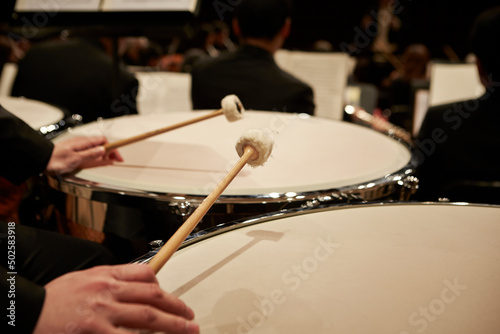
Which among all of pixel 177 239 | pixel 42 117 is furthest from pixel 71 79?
pixel 177 239

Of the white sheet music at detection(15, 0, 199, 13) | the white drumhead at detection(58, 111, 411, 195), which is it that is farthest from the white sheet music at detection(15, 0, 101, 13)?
the white drumhead at detection(58, 111, 411, 195)

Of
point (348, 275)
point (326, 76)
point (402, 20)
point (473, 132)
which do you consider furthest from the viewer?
point (402, 20)

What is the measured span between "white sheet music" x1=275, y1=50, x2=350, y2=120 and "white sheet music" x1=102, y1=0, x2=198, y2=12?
1.06m

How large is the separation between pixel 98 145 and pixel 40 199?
0.22 m

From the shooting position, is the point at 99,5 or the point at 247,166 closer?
the point at 247,166

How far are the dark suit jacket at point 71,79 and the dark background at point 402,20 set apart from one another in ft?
19.9

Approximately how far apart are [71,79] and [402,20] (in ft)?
24.9

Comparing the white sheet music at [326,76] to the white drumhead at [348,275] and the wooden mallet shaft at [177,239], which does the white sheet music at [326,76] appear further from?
the wooden mallet shaft at [177,239]

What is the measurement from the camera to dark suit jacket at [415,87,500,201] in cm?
140

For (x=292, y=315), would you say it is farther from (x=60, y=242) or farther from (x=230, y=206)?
(x=60, y=242)

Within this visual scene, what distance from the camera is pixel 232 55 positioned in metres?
1.90

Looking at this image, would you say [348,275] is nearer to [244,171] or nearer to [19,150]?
[244,171]

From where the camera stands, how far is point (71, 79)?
7.13 feet

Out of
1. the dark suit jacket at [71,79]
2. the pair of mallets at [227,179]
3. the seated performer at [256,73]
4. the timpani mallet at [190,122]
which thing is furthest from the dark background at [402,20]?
the pair of mallets at [227,179]
